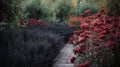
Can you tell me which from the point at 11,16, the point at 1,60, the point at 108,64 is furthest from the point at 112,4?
the point at 1,60

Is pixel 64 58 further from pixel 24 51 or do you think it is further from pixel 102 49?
pixel 102 49

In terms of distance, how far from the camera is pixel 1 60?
3.72 meters

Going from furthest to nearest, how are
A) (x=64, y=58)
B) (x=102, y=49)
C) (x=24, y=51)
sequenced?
1. (x=64, y=58)
2. (x=24, y=51)
3. (x=102, y=49)

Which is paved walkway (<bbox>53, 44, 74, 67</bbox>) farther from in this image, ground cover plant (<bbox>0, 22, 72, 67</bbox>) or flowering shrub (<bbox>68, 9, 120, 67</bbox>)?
flowering shrub (<bbox>68, 9, 120, 67</bbox>)

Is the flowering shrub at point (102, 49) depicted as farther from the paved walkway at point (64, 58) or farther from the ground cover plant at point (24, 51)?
the paved walkway at point (64, 58)

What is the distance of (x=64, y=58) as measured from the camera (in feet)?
19.7

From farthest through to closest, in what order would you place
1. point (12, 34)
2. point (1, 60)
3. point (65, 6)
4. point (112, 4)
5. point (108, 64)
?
point (65, 6)
point (112, 4)
point (12, 34)
point (108, 64)
point (1, 60)

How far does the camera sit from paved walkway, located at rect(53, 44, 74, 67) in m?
5.29

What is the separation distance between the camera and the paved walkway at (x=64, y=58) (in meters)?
5.29

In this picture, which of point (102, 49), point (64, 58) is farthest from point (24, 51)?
point (64, 58)

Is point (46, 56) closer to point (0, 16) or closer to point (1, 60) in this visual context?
point (1, 60)

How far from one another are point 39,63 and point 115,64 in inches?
50.2

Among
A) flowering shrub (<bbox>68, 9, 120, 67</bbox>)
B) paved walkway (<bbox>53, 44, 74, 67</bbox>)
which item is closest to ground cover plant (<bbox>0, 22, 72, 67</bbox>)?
paved walkway (<bbox>53, 44, 74, 67</bbox>)

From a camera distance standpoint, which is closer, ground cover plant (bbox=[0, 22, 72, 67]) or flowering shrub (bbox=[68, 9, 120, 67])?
ground cover plant (bbox=[0, 22, 72, 67])
